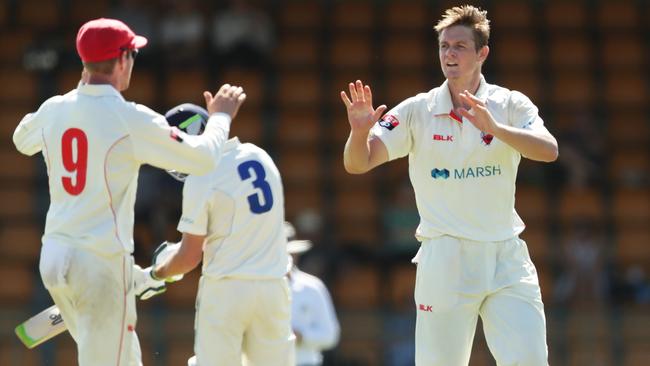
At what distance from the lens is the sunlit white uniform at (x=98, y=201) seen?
19.0 feet

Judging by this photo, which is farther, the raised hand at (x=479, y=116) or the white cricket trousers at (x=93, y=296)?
the raised hand at (x=479, y=116)

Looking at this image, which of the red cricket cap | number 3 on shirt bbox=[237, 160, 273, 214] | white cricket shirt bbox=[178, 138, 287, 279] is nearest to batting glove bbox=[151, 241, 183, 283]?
white cricket shirt bbox=[178, 138, 287, 279]

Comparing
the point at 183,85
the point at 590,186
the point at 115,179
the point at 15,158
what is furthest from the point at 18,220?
the point at 115,179

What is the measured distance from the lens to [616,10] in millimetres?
15148

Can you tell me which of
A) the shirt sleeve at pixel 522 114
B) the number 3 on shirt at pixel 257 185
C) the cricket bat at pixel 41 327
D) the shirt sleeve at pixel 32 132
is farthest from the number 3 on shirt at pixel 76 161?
the shirt sleeve at pixel 522 114

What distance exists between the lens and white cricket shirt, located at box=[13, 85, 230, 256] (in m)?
5.82

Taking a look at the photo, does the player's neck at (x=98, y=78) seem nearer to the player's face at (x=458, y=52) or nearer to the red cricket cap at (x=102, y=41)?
the red cricket cap at (x=102, y=41)

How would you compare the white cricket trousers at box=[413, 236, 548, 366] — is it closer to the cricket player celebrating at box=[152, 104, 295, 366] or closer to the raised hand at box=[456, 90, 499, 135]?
the raised hand at box=[456, 90, 499, 135]

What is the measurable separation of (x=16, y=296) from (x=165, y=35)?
126 inches

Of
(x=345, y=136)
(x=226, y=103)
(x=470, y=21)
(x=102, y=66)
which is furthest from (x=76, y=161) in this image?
(x=345, y=136)

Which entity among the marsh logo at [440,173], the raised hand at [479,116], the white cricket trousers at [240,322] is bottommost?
the white cricket trousers at [240,322]

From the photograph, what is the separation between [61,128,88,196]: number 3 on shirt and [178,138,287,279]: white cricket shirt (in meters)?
1.18

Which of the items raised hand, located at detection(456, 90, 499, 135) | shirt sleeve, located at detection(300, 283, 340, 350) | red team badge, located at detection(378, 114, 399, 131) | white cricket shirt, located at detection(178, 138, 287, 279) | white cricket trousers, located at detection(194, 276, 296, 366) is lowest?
shirt sleeve, located at detection(300, 283, 340, 350)

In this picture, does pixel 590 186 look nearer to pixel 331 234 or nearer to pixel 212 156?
pixel 331 234
